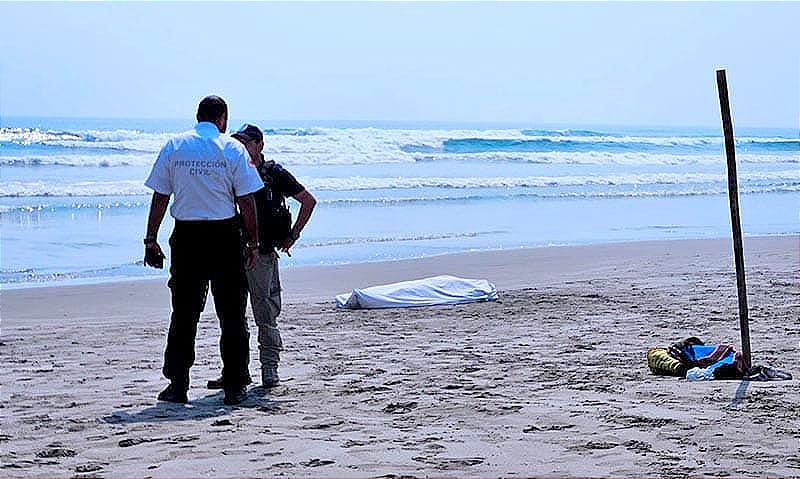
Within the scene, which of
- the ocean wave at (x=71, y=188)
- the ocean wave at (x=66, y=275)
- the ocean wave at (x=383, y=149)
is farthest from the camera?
the ocean wave at (x=383, y=149)

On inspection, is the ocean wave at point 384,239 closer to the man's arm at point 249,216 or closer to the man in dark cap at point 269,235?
the man in dark cap at point 269,235

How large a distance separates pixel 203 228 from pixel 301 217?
87 cm

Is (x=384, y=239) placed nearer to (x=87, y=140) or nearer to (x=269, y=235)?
(x=269, y=235)

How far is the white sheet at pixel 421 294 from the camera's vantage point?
9953mm

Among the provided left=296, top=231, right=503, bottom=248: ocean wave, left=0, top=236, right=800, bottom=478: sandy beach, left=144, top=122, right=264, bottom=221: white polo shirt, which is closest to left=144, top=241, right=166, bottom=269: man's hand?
left=144, top=122, right=264, bottom=221: white polo shirt

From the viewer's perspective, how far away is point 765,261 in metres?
13.6

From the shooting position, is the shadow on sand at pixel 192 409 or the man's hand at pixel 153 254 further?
the man's hand at pixel 153 254

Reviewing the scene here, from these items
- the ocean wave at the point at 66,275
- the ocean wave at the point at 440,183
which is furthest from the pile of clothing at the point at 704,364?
Result: the ocean wave at the point at 440,183

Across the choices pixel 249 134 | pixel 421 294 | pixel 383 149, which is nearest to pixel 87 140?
pixel 383 149

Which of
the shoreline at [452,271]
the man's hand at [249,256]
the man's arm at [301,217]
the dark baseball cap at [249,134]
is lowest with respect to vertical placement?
the shoreline at [452,271]

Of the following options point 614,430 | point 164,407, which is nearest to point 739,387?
point 614,430

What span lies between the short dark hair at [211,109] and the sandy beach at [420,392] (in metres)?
1.62

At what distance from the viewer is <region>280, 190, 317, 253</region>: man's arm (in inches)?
261

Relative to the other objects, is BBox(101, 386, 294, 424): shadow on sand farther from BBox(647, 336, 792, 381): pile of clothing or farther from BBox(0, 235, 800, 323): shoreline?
BBox(0, 235, 800, 323): shoreline
